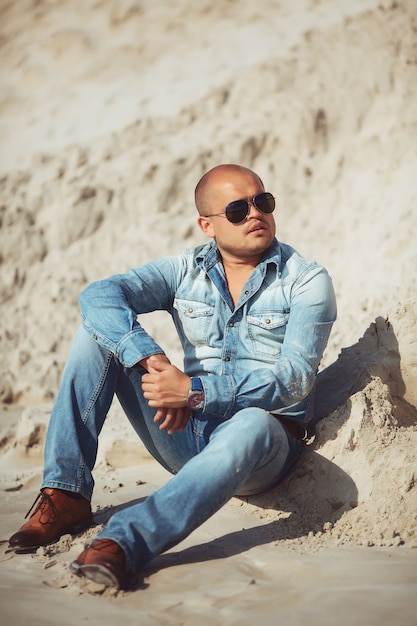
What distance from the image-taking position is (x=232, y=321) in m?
3.44

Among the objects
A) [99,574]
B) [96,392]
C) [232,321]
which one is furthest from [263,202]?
[99,574]

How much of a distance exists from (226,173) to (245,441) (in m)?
1.39

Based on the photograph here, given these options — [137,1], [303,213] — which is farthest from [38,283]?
[137,1]

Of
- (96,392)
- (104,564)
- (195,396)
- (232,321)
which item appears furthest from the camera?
(232,321)

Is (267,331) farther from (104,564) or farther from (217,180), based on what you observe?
(104,564)

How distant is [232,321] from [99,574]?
1337 millimetres

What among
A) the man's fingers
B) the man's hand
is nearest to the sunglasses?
the man's hand

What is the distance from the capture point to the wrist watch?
3.02 meters

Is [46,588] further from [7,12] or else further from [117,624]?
[7,12]

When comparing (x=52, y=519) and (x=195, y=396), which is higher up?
(x=195, y=396)

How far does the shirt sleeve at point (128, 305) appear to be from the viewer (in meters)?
3.24

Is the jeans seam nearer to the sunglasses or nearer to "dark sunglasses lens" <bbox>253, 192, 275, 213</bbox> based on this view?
the sunglasses

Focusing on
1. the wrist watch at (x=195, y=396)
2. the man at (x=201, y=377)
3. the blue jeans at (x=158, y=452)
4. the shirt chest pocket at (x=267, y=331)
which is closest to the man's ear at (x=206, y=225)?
the man at (x=201, y=377)

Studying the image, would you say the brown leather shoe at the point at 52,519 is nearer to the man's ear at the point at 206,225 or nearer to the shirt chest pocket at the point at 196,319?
the shirt chest pocket at the point at 196,319
